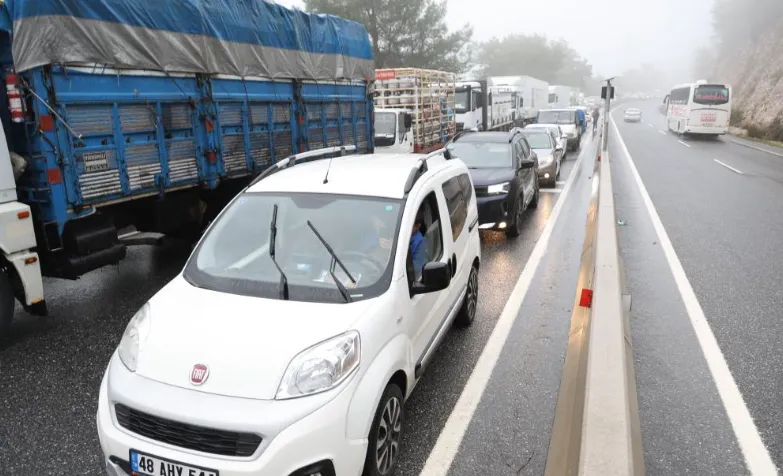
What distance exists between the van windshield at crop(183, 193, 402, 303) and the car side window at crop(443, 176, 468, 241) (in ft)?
3.24

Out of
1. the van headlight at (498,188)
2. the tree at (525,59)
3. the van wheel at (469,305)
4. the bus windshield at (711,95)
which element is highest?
the tree at (525,59)

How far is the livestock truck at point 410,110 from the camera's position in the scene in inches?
551

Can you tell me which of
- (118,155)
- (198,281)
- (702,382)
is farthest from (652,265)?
(118,155)

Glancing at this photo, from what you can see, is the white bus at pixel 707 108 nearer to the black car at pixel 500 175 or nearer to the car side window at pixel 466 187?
the black car at pixel 500 175

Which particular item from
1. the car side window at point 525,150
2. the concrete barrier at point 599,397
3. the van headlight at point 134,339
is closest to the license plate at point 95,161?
the van headlight at point 134,339

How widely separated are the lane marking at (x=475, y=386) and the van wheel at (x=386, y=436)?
27 centimetres

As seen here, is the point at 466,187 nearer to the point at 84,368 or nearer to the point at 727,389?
the point at 727,389

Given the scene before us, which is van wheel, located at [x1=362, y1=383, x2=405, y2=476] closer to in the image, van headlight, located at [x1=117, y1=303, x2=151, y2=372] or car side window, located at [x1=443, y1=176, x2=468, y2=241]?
van headlight, located at [x1=117, y1=303, x2=151, y2=372]

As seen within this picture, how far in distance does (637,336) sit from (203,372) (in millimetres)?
4205

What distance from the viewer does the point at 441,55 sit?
42.9 m

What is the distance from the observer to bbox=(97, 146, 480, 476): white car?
9.07 feet

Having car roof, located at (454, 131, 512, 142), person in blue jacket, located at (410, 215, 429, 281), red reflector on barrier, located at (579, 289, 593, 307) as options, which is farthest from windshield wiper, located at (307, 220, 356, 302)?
car roof, located at (454, 131, 512, 142)

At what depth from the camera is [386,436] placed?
3.34 meters

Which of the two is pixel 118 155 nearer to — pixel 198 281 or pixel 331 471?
pixel 198 281
